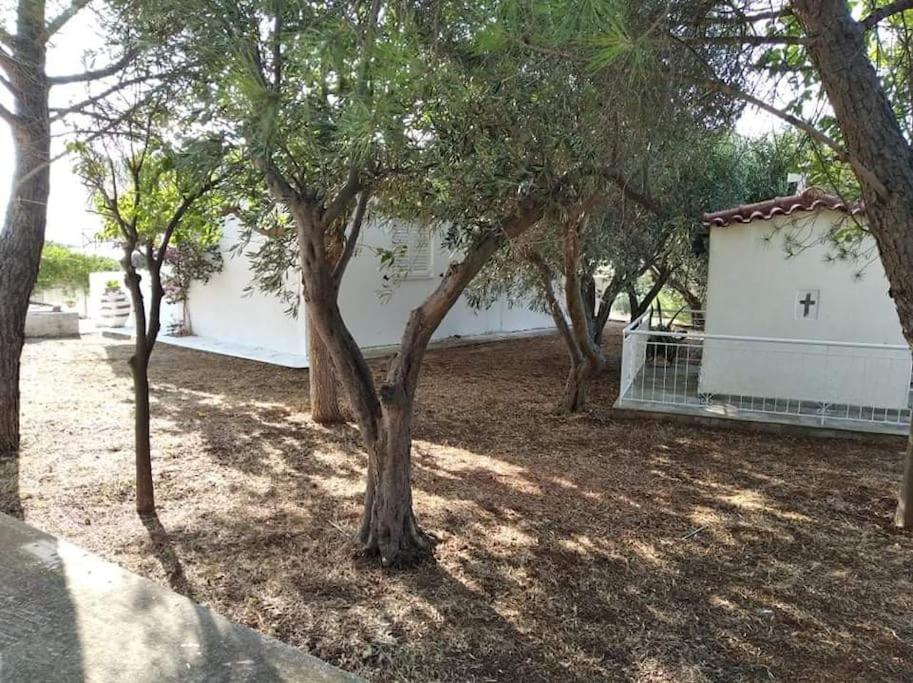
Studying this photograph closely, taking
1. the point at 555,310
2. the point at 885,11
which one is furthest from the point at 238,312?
the point at 885,11

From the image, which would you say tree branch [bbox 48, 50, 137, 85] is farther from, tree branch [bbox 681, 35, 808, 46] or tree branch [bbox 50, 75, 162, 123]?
tree branch [bbox 681, 35, 808, 46]

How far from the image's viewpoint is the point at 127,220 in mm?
4695

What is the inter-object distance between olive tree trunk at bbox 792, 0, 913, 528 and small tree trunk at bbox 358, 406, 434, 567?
2629 mm

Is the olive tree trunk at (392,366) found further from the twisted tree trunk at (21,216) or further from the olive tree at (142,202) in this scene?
the twisted tree trunk at (21,216)

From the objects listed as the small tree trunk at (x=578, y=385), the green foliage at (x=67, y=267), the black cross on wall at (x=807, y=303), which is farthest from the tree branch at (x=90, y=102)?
the green foliage at (x=67, y=267)

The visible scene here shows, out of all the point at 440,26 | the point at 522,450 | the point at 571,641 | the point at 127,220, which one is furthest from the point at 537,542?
the point at 127,220

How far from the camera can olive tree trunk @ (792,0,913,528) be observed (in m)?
2.73

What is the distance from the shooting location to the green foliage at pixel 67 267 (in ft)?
60.7

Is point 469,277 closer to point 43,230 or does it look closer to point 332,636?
point 332,636

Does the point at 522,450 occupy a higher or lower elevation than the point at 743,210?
lower

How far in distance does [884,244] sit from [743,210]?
5.54 meters

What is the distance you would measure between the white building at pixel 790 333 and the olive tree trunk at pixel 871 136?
481 cm

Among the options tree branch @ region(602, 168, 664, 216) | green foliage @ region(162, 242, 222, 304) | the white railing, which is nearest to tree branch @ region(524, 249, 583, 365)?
the white railing

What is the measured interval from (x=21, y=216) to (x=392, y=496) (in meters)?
4.58
